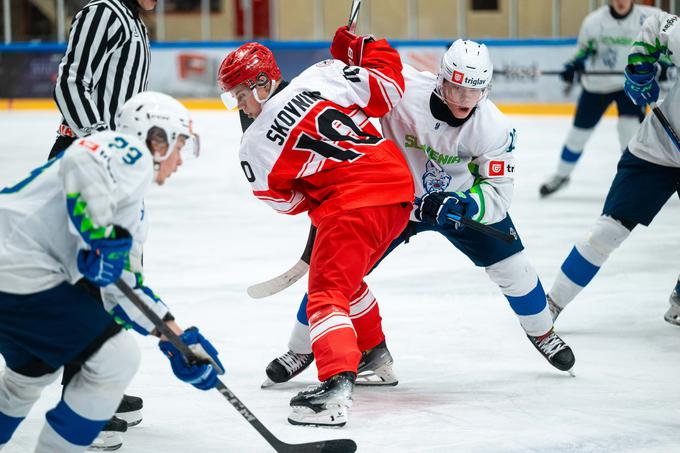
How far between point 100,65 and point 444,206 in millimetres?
969

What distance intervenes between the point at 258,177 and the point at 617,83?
3.95 meters

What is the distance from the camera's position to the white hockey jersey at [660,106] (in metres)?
3.42

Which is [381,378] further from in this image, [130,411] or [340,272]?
[130,411]

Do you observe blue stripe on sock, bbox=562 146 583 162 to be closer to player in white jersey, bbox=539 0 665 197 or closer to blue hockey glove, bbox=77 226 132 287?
player in white jersey, bbox=539 0 665 197

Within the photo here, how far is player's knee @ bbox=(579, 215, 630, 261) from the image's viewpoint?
3482 mm

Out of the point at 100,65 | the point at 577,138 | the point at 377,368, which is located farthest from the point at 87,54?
the point at 577,138

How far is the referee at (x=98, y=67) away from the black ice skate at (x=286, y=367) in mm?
782

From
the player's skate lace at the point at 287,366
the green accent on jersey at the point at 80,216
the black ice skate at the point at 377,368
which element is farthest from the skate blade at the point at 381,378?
the green accent on jersey at the point at 80,216

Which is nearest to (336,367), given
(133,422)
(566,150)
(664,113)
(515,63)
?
(133,422)

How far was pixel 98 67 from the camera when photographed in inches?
113

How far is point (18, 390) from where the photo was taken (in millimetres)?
2146

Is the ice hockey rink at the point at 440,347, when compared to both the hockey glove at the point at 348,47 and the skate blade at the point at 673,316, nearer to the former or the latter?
the skate blade at the point at 673,316

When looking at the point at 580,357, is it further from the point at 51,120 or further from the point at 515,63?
the point at 51,120

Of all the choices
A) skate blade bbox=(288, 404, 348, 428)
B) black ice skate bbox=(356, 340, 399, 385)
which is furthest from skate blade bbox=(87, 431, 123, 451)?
black ice skate bbox=(356, 340, 399, 385)
